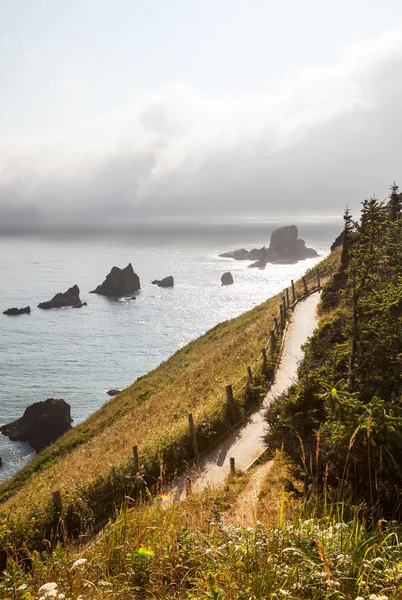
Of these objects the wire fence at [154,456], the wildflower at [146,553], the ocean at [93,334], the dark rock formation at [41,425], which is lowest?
the dark rock formation at [41,425]

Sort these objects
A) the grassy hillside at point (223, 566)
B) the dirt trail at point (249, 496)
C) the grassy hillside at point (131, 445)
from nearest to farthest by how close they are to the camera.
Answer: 1. the grassy hillside at point (223, 566)
2. the dirt trail at point (249, 496)
3. the grassy hillside at point (131, 445)

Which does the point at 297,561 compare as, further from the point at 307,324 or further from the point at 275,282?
the point at 275,282

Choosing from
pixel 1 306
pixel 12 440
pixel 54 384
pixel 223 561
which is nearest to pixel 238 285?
pixel 1 306

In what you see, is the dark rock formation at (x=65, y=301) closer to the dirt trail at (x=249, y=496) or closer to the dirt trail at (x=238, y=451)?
the dirt trail at (x=238, y=451)

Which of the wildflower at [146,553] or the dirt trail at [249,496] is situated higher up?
the wildflower at [146,553]

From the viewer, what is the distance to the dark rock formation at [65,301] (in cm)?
11031

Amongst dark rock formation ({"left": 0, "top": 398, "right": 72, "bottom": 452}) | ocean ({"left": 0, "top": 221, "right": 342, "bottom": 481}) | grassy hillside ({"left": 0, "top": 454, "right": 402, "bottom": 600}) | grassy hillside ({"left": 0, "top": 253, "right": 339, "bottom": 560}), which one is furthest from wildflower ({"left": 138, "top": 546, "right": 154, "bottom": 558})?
dark rock formation ({"left": 0, "top": 398, "right": 72, "bottom": 452})

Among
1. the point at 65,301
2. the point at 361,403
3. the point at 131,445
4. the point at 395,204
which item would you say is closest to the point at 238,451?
the point at 131,445

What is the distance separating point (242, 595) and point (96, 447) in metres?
22.7

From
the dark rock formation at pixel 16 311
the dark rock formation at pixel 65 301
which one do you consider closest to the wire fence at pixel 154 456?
the dark rock formation at pixel 16 311

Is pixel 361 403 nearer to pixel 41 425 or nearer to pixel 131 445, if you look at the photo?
pixel 131 445

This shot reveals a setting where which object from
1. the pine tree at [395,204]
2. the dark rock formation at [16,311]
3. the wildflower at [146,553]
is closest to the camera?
the wildflower at [146,553]

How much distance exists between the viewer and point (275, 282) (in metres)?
144

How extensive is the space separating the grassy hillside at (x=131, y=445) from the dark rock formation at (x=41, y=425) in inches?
482
